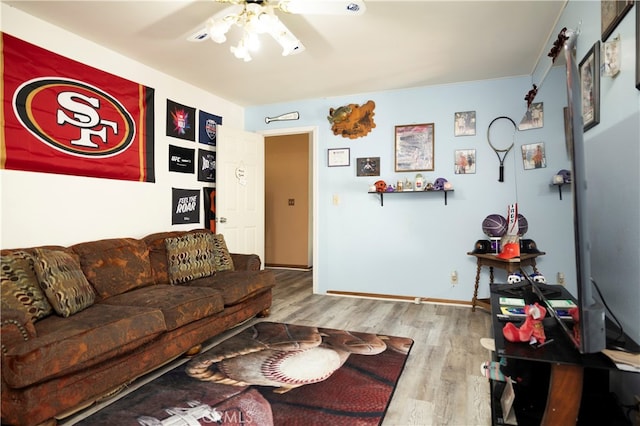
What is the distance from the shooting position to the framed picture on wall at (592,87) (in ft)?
5.66

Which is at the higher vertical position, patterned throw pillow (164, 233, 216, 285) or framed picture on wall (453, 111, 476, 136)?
framed picture on wall (453, 111, 476, 136)

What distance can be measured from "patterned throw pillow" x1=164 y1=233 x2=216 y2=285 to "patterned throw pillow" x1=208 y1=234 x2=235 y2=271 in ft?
0.17

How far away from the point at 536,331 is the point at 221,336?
95.1 inches

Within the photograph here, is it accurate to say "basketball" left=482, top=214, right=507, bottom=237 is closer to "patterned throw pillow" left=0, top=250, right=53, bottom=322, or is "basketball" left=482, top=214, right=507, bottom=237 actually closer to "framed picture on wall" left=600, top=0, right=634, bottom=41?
"framed picture on wall" left=600, top=0, right=634, bottom=41

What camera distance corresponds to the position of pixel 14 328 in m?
1.74

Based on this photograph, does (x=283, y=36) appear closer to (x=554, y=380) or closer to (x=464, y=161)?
(x=554, y=380)

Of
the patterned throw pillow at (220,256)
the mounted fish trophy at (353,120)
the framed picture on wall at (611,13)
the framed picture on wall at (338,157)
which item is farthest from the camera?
the framed picture on wall at (338,157)

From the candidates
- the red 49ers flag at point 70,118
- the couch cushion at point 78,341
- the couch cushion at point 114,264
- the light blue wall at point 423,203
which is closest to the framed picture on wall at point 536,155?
the light blue wall at point 423,203

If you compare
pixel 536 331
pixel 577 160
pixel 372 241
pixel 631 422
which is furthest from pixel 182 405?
pixel 372 241

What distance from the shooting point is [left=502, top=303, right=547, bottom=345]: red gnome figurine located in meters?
1.38

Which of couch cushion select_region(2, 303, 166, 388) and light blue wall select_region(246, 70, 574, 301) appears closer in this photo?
couch cushion select_region(2, 303, 166, 388)

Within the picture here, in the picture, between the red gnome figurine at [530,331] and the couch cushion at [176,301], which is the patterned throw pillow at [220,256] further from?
the red gnome figurine at [530,331]

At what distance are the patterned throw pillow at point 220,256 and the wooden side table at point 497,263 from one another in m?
2.44

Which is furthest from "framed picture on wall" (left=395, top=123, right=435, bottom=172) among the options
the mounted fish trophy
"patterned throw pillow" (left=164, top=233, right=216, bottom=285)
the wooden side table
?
"patterned throw pillow" (left=164, top=233, right=216, bottom=285)
